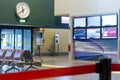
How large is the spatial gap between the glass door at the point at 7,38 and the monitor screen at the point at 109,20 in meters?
10.0

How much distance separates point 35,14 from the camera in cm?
2314

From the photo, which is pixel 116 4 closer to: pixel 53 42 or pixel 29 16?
pixel 29 16

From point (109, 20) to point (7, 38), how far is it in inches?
419

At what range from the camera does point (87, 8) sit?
17.9m

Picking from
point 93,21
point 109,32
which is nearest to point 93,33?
point 93,21

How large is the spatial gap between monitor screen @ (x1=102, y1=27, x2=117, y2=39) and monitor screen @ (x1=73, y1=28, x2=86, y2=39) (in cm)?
145

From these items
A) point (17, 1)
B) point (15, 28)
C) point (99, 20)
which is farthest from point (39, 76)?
point (15, 28)

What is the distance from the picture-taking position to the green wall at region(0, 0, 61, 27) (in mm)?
21422

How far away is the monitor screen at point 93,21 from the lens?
17547 millimetres

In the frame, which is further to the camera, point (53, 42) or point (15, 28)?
point (53, 42)

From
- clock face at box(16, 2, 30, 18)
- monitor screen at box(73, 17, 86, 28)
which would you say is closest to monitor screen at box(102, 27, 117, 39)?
monitor screen at box(73, 17, 86, 28)

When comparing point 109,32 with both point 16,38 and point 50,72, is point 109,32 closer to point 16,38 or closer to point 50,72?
point 16,38

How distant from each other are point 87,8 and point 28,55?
20.4ft

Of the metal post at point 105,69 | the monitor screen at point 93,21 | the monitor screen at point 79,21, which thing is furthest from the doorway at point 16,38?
the metal post at point 105,69
